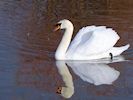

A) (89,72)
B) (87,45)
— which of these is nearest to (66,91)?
(89,72)

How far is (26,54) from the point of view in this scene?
1145cm

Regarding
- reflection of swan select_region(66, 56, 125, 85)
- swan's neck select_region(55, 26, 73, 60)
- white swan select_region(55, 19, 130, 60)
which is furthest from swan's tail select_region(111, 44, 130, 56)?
swan's neck select_region(55, 26, 73, 60)

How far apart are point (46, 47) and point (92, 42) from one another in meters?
1.35

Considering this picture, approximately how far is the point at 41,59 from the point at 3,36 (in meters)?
1.99

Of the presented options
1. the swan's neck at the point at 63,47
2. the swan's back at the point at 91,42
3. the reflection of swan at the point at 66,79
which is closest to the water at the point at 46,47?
the reflection of swan at the point at 66,79

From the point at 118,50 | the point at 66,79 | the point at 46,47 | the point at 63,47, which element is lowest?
the point at 46,47

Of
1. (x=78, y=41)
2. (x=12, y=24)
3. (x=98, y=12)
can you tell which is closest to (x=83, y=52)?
(x=78, y=41)

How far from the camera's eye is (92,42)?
11.2m

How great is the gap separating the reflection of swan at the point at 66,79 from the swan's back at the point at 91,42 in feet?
1.39

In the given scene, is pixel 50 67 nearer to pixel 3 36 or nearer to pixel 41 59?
pixel 41 59

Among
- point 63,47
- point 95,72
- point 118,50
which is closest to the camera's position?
point 95,72

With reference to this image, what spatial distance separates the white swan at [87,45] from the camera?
11.2 metres

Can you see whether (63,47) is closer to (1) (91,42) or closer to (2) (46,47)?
(1) (91,42)

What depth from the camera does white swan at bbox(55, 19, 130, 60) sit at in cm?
1120
